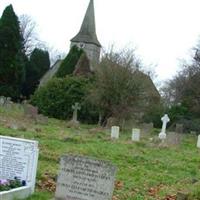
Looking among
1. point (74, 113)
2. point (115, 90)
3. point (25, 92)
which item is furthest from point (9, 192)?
point (25, 92)

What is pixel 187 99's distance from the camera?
158ft

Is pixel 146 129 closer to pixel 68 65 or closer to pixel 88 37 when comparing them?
pixel 68 65

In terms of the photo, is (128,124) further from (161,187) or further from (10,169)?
(10,169)

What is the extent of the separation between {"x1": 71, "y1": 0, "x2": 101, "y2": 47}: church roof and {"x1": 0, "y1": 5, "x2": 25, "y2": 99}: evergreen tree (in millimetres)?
21438

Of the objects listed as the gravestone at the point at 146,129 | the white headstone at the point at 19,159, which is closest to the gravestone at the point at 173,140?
the gravestone at the point at 146,129

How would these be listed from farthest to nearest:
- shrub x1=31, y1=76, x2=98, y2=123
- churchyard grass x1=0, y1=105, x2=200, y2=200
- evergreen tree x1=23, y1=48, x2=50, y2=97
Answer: evergreen tree x1=23, y1=48, x2=50, y2=97, shrub x1=31, y1=76, x2=98, y2=123, churchyard grass x1=0, y1=105, x2=200, y2=200

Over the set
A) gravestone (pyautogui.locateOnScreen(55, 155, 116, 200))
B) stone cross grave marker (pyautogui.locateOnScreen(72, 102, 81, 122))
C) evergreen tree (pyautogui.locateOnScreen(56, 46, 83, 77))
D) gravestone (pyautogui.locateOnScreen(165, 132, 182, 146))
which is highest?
evergreen tree (pyautogui.locateOnScreen(56, 46, 83, 77))

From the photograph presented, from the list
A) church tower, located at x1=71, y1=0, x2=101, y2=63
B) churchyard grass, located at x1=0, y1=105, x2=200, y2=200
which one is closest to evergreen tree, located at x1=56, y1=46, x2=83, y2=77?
church tower, located at x1=71, y1=0, x2=101, y2=63

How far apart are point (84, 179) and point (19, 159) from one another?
4.61 ft

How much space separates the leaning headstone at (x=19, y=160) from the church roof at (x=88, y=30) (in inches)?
2609

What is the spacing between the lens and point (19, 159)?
32.7 ft

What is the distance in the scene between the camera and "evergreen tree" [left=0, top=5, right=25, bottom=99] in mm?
54219

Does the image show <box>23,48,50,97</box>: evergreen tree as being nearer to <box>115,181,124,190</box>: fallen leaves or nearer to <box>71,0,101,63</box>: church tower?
<box>71,0,101,63</box>: church tower

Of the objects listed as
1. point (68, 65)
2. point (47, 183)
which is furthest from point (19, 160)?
point (68, 65)
